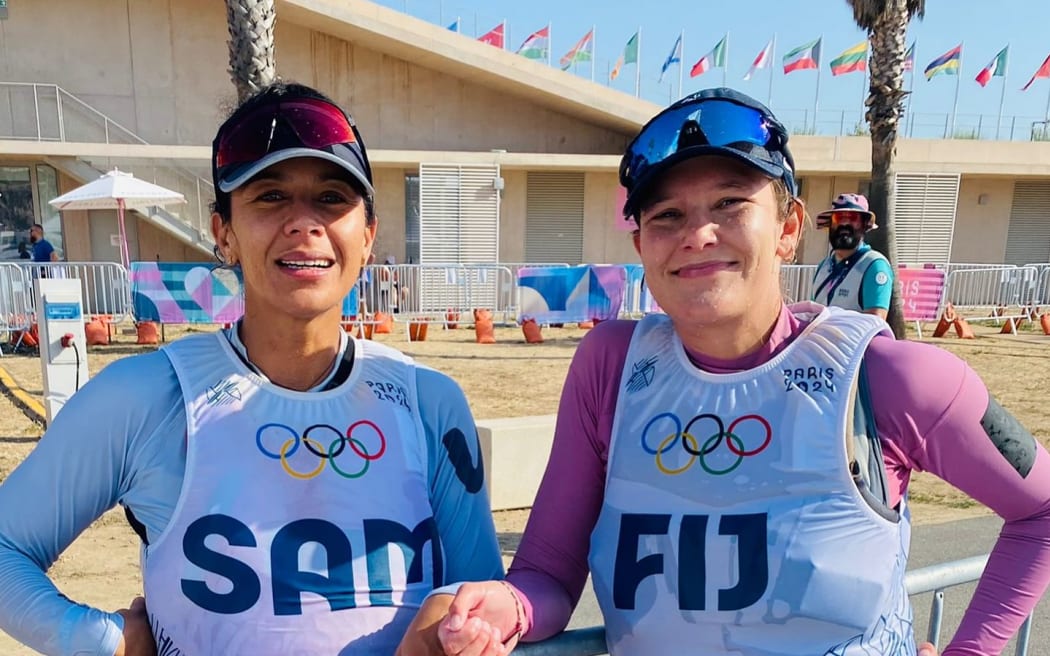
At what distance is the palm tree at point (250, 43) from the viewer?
7770mm

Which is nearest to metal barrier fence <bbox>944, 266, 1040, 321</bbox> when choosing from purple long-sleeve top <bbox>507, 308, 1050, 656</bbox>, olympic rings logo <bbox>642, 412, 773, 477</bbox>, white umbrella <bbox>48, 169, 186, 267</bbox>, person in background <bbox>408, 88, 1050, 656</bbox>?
purple long-sleeve top <bbox>507, 308, 1050, 656</bbox>

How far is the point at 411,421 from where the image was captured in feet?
5.12

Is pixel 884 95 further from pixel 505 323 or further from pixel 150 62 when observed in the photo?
pixel 150 62

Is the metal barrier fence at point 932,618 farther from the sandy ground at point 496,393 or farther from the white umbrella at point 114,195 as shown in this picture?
the white umbrella at point 114,195

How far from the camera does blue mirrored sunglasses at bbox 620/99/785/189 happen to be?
1427 millimetres

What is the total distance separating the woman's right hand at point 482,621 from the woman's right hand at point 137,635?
641 mm

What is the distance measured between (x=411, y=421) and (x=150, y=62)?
21578 millimetres

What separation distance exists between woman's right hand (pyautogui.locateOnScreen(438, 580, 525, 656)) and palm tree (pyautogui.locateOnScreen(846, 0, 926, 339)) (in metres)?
11.9

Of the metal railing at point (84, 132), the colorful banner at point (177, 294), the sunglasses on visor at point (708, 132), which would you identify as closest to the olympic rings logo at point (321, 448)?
the sunglasses on visor at point (708, 132)

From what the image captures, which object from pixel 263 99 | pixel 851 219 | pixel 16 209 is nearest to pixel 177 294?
pixel 16 209

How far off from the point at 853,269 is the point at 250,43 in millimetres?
6770

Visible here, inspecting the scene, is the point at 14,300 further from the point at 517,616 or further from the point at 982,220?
the point at 982,220

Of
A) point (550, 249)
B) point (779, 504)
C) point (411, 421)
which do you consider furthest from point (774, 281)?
point (550, 249)

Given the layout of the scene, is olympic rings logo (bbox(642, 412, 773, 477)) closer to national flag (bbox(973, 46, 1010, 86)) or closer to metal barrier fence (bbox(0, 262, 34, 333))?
metal barrier fence (bbox(0, 262, 34, 333))
